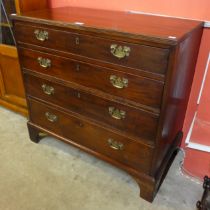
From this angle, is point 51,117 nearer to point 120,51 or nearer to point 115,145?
point 115,145

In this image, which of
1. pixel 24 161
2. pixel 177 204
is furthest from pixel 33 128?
pixel 177 204

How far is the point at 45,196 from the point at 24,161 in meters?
0.36

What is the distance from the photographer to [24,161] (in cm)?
166

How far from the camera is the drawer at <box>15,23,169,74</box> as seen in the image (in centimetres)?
101

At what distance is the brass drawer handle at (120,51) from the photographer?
3.47 ft

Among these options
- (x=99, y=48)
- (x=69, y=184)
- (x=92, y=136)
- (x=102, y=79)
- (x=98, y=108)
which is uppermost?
(x=99, y=48)

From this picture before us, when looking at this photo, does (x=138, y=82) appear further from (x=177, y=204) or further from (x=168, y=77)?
(x=177, y=204)

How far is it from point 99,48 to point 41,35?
389 millimetres

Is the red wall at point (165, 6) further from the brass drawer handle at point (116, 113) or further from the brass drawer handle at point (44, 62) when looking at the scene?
the brass drawer handle at point (116, 113)

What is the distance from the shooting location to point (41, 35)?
4.31 feet

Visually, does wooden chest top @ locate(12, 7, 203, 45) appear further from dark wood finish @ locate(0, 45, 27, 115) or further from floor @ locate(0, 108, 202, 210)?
floor @ locate(0, 108, 202, 210)

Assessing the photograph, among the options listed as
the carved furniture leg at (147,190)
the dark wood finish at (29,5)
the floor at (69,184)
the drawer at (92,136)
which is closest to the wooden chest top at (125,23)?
the dark wood finish at (29,5)

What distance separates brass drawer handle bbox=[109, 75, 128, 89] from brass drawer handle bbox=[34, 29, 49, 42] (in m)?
0.44

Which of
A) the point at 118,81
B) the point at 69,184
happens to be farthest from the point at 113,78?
the point at 69,184
